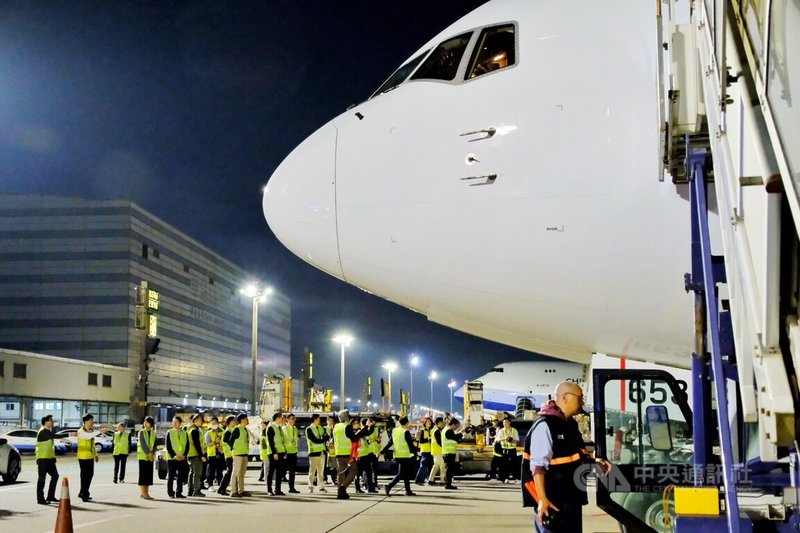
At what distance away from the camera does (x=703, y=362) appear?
5332mm

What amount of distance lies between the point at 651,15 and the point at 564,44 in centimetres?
67

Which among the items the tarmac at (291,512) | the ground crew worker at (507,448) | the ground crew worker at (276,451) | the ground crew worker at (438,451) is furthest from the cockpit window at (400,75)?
the ground crew worker at (507,448)

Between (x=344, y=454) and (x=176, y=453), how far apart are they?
278 centimetres

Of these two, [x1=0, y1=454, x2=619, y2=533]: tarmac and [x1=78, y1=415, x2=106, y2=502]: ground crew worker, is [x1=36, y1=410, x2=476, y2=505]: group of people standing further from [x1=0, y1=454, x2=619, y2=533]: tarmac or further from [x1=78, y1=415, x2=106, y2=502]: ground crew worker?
[x1=0, y1=454, x2=619, y2=533]: tarmac

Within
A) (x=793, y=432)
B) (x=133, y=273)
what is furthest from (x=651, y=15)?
(x=133, y=273)

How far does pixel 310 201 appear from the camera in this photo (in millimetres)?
7398

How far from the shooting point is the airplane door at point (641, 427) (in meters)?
6.80

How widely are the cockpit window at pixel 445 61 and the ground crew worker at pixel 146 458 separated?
29.6ft

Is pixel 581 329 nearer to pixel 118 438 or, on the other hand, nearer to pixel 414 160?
pixel 414 160

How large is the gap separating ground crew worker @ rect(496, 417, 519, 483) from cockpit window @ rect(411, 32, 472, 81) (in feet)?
35.8

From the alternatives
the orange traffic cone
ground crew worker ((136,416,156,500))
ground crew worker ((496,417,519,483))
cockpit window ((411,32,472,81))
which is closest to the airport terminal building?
ground crew worker ((496,417,519,483))

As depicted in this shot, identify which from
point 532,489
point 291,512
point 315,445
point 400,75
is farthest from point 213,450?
point 532,489

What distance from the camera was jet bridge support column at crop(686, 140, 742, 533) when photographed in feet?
13.6

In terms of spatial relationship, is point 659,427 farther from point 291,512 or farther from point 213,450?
point 213,450
